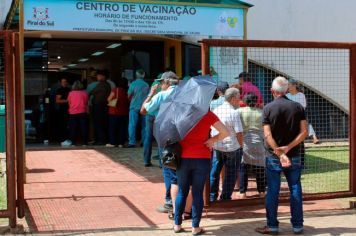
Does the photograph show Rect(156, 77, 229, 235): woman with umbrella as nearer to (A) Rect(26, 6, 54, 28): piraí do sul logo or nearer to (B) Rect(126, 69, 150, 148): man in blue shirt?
(A) Rect(26, 6, 54, 28): piraí do sul logo

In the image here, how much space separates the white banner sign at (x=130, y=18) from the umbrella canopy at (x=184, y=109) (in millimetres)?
3843

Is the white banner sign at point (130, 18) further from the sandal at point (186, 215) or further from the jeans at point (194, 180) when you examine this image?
the jeans at point (194, 180)

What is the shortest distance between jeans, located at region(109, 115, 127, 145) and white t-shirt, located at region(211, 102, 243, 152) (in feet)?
21.2

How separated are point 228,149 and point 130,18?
3.68 metres

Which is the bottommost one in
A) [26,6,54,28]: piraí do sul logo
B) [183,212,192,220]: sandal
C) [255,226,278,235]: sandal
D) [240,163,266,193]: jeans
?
[255,226,278,235]: sandal

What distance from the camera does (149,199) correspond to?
26.2 ft

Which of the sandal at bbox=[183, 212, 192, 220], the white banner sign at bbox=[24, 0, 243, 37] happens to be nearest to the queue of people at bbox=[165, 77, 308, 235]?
the sandal at bbox=[183, 212, 192, 220]

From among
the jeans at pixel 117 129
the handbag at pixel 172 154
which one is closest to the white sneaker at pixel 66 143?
the jeans at pixel 117 129

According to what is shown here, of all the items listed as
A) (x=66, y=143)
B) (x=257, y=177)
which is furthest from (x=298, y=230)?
(x=66, y=143)

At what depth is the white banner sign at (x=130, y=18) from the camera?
9086mm

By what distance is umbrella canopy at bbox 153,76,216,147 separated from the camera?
19.5ft

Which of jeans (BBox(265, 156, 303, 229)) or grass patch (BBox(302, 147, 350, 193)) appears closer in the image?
jeans (BBox(265, 156, 303, 229))

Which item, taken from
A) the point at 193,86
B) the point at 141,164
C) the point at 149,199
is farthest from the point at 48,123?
the point at 193,86

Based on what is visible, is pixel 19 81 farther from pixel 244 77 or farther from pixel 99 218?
pixel 244 77
